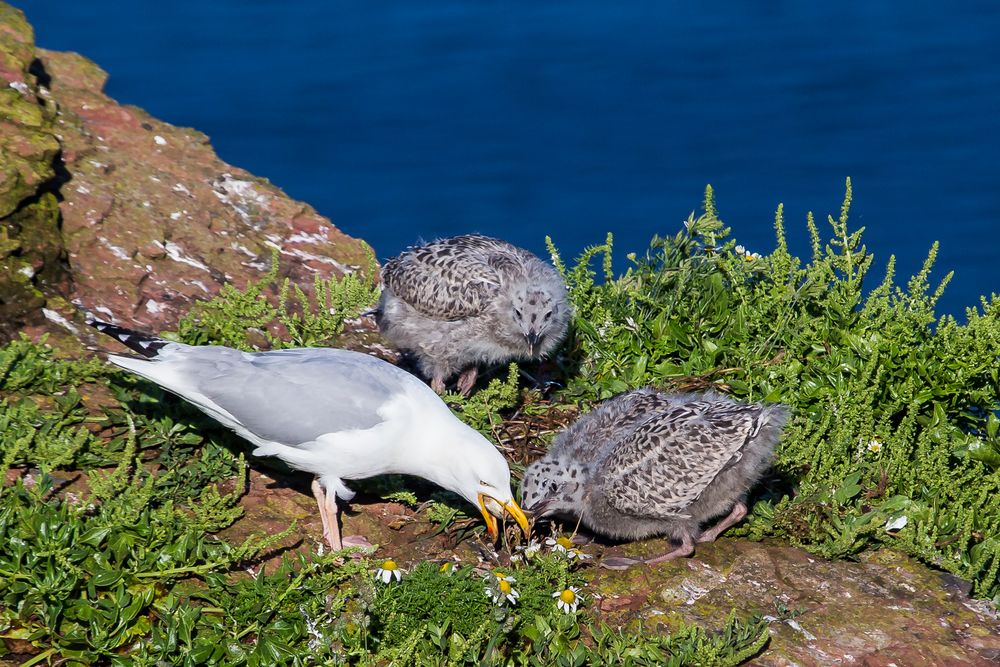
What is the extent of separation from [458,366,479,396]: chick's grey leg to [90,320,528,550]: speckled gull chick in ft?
4.41

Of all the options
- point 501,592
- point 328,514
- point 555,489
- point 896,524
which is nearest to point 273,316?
point 328,514

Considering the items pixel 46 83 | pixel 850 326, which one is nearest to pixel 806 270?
pixel 850 326

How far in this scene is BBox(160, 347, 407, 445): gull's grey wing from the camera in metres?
5.89

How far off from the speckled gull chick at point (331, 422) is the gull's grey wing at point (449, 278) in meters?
1.22

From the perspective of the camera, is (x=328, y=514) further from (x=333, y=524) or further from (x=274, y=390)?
(x=274, y=390)

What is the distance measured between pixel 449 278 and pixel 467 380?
0.68 m

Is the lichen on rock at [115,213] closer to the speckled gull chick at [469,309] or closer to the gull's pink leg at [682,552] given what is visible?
the speckled gull chick at [469,309]

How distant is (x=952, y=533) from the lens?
6.25 m

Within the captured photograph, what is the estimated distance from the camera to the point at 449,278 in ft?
24.0

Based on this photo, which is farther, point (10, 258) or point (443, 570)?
point (10, 258)

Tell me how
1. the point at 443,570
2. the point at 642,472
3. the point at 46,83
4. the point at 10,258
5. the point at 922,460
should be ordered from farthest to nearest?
the point at 46,83
the point at 10,258
the point at 922,460
the point at 642,472
the point at 443,570

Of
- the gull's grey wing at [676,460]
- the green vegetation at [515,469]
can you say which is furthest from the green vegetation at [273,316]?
the gull's grey wing at [676,460]

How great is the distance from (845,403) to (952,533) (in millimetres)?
907

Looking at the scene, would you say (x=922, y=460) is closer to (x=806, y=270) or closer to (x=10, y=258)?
(x=806, y=270)
